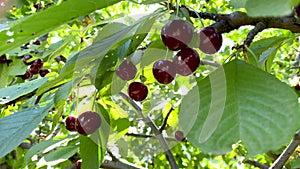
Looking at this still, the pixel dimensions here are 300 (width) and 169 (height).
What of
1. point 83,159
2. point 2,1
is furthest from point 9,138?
point 2,1

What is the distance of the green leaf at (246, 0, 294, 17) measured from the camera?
0.37 m

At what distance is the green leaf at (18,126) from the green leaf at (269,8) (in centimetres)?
52

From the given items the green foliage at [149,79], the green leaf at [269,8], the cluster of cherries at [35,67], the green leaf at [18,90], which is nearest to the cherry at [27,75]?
the cluster of cherries at [35,67]

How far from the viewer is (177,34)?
664mm

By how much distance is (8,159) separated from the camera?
287 centimetres

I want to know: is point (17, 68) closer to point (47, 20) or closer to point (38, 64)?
point (38, 64)

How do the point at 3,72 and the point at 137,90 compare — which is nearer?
the point at 137,90

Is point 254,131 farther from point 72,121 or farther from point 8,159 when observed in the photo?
point 8,159

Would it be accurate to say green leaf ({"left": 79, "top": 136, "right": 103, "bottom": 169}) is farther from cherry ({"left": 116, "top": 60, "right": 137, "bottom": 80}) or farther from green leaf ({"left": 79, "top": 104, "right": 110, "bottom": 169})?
cherry ({"left": 116, "top": 60, "right": 137, "bottom": 80})

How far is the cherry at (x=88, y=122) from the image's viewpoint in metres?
0.97

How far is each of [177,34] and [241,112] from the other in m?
0.16

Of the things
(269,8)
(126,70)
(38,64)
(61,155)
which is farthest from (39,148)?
(269,8)

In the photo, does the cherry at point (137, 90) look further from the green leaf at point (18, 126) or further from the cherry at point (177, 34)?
the cherry at point (177, 34)

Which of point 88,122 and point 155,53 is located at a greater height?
point 155,53
